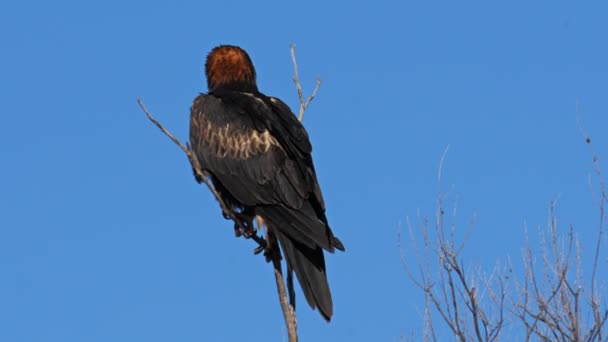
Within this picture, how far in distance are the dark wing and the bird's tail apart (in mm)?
73

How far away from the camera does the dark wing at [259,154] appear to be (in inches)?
283

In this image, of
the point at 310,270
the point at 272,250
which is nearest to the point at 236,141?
the point at 272,250

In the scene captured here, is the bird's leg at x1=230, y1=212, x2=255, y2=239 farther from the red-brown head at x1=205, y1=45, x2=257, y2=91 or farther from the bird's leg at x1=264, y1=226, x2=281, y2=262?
the red-brown head at x1=205, y1=45, x2=257, y2=91

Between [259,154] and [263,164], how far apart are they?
12 cm

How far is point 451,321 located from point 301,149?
1.68 metres

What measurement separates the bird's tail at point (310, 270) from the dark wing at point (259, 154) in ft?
0.24

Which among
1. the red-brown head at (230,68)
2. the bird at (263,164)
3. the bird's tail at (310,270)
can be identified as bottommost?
the bird's tail at (310,270)

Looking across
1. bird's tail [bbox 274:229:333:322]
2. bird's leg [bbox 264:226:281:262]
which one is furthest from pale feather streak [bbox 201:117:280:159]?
bird's tail [bbox 274:229:333:322]

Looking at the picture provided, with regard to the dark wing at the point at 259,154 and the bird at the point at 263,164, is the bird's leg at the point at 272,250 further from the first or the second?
the dark wing at the point at 259,154

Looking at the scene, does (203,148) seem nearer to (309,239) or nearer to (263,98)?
(263,98)

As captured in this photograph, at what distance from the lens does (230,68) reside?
8422 millimetres

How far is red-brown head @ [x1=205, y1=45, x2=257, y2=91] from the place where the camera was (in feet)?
27.7

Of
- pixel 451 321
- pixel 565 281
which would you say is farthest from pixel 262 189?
pixel 565 281

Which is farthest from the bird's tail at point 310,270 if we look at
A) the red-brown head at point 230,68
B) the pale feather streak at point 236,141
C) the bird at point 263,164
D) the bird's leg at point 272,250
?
the red-brown head at point 230,68
